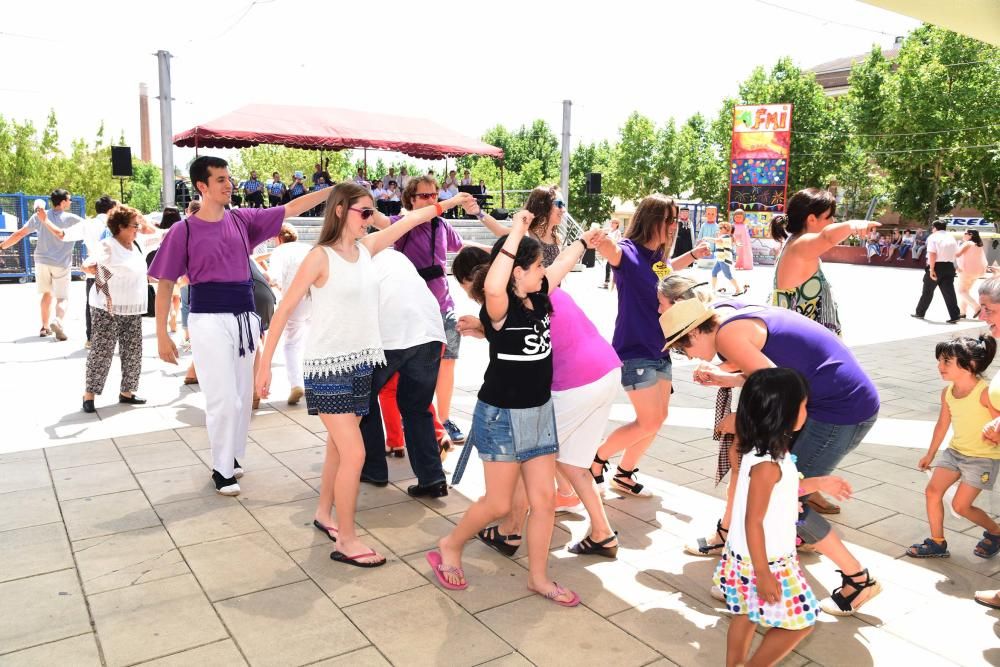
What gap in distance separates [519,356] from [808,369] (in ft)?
3.66

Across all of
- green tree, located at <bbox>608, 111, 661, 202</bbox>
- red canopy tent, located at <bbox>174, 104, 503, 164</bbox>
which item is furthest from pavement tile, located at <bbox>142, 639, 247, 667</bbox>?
green tree, located at <bbox>608, 111, 661, 202</bbox>

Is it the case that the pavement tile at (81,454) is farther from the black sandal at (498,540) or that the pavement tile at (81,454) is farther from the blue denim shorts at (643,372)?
the blue denim shorts at (643,372)

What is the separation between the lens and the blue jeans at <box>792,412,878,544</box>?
9.83 ft

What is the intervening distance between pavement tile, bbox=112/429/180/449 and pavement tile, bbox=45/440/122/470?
7cm

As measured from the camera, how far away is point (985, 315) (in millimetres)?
3385

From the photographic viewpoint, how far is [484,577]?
3391mm

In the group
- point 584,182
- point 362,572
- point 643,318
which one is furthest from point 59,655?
point 584,182

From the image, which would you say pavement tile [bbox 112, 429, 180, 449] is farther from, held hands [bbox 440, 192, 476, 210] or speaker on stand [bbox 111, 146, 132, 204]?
speaker on stand [bbox 111, 146, 132, 204]

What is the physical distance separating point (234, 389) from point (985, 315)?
12.5 feet

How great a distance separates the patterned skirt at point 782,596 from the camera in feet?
7.95

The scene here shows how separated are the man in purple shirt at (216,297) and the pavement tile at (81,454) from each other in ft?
3.58

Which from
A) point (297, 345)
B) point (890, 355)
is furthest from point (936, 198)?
point (297, 345)

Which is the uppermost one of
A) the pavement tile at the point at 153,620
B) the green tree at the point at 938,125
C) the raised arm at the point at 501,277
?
the green tree at the point at 938,125

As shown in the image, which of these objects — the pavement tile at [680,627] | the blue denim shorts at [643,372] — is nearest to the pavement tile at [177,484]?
the blue denim shorts at [643,372]
